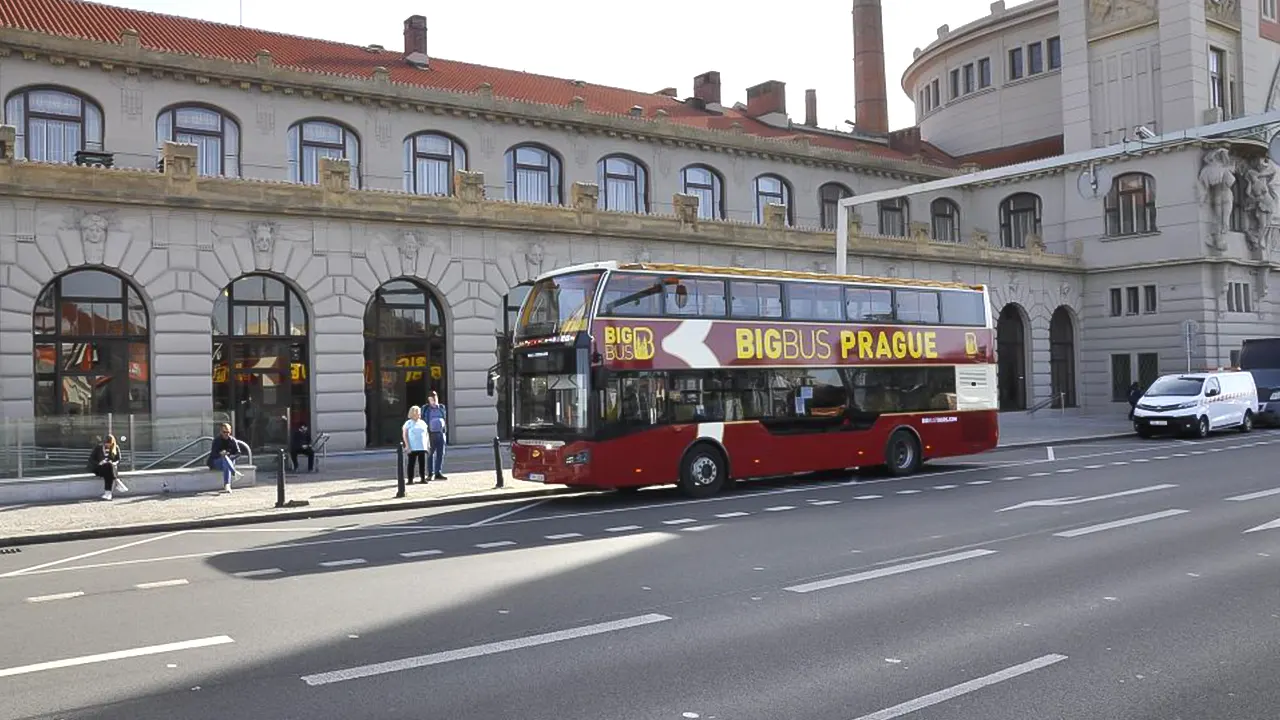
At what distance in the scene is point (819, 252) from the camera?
1490 inches

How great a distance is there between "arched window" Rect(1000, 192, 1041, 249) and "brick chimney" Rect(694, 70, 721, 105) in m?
14.7

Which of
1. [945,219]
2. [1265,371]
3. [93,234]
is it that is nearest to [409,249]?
[93,234]

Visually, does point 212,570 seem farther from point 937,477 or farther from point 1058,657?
point 937,477

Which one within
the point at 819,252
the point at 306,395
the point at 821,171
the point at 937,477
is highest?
the point at 821,171

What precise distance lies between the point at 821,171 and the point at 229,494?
3031 cm

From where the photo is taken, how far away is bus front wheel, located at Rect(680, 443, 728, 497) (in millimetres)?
19672

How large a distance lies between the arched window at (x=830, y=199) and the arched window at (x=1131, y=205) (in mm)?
11975

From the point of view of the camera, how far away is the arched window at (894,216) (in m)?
47.3

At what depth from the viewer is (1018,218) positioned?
2016 inches

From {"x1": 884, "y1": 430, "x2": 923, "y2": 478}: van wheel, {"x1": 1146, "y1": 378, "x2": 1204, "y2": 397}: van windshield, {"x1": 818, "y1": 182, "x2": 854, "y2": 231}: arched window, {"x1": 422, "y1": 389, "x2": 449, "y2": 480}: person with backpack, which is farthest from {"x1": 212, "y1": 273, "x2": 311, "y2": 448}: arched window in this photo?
{"x1": 1146, "y1": 378, "x2": 1204, "y2": 397}: van windshield

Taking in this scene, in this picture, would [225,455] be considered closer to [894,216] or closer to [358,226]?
[358,226]

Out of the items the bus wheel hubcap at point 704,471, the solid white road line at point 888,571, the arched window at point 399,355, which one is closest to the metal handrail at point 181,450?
the arched window at point 399,355

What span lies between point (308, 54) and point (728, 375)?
915 inches

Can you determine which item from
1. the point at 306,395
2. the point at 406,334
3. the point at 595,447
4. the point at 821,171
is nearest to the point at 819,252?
the point at 821,171
